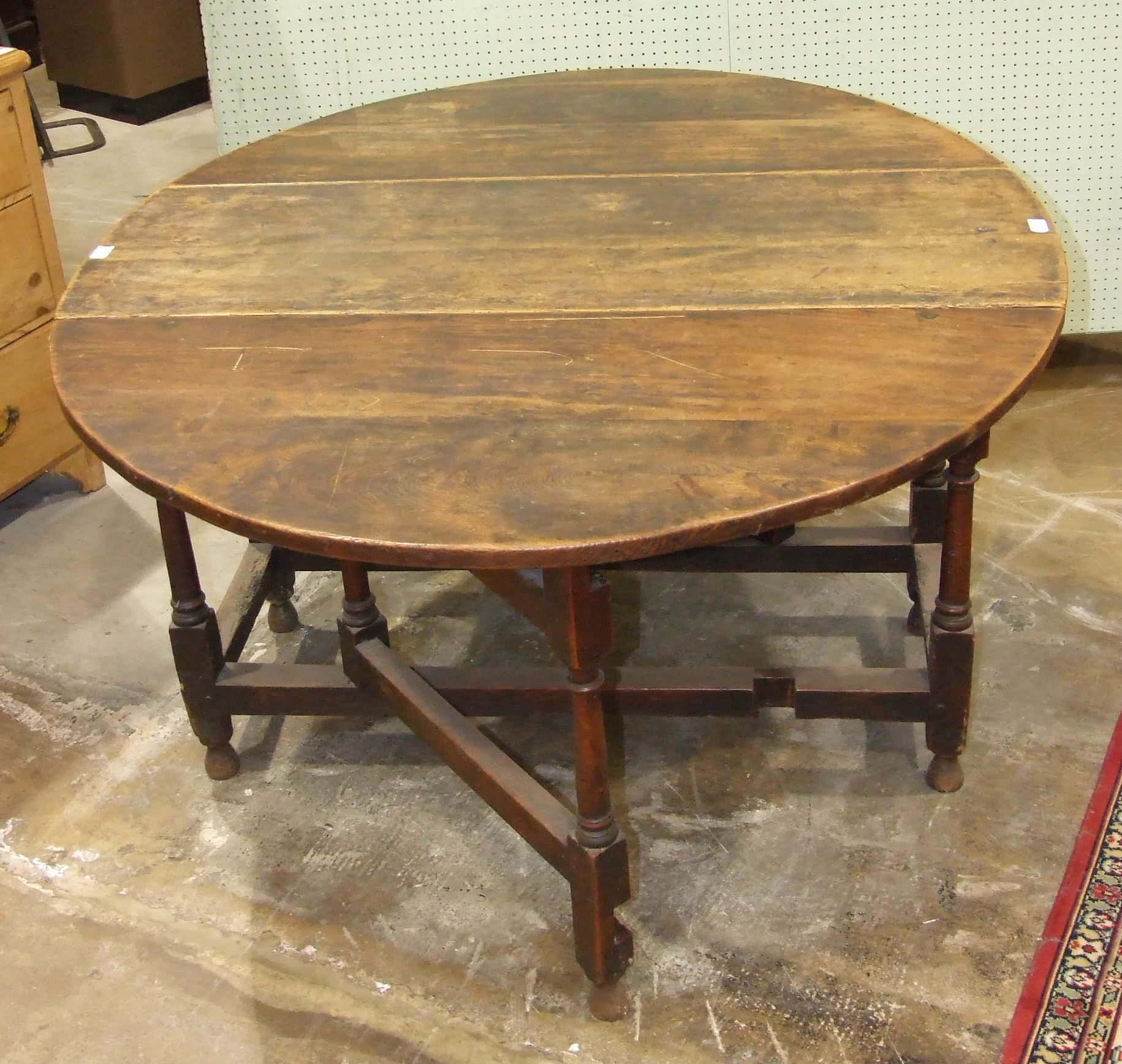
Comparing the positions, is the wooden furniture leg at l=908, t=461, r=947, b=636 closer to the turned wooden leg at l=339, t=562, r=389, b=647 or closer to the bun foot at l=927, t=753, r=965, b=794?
the bun foot at l=927, t=753, r=965, b=794

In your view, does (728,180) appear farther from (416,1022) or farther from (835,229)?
(416,1022)

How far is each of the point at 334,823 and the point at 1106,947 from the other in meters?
1.22

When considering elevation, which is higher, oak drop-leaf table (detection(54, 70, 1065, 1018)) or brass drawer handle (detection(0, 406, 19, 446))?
oak drop-leaf table (detection(54, 70, 1065, 1018))

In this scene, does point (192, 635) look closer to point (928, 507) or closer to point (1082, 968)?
point (928, 507)

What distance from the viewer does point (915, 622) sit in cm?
270

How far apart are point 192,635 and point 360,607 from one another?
0.90 ft

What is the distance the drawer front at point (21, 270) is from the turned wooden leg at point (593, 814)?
1.81 meters

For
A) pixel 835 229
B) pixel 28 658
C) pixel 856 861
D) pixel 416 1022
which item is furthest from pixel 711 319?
pixel 28 658

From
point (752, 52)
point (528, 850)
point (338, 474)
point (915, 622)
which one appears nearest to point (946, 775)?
point (915, 622)

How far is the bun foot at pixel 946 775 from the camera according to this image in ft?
7.61

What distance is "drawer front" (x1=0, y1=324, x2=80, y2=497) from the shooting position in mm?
3059

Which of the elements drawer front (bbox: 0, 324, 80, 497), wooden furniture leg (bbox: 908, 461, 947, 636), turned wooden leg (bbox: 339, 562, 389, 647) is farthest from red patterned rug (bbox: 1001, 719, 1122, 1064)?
drawer front (bbox: 0, 324, 80, 497)

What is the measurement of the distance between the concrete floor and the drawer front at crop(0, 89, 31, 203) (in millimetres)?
845

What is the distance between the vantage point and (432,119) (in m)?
2.60
